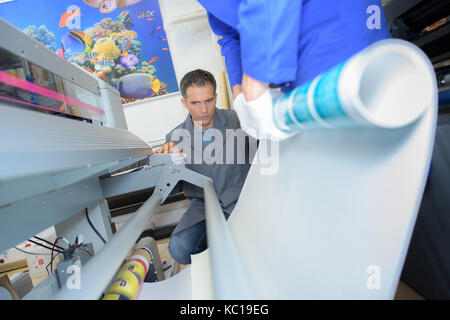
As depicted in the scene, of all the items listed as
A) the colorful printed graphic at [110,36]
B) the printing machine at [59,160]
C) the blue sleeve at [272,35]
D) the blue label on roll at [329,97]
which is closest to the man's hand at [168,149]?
the printing machine at [59,160]

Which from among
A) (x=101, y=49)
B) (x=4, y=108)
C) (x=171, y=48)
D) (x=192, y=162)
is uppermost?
(x=101, y=49)

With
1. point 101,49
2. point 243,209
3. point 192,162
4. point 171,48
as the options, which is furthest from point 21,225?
point 101,49

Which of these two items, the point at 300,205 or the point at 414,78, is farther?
the point at 300,205

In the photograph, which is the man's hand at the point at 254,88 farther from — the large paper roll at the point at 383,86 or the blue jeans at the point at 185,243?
the blue jeans at the point at 185,243

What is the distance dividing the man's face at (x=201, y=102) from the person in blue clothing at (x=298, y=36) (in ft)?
3.12

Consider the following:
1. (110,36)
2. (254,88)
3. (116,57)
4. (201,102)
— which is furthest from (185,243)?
(110,36)

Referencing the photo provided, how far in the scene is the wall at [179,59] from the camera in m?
2.66

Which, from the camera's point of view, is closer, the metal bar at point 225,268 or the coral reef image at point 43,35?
the metal bar at point 225,268

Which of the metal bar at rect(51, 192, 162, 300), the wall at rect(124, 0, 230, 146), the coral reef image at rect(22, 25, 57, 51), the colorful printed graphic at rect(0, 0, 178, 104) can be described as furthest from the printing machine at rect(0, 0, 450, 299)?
the coral reef image at rect(22, 25, 57, 51)

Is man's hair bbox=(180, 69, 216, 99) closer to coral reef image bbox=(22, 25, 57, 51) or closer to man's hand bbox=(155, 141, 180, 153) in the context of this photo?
man's hand bbox=(155, 141, 180, 153)

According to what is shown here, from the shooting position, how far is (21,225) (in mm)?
826

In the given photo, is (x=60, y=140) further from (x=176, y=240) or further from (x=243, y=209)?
(x=176, y=240)

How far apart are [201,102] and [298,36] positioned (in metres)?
1.00
